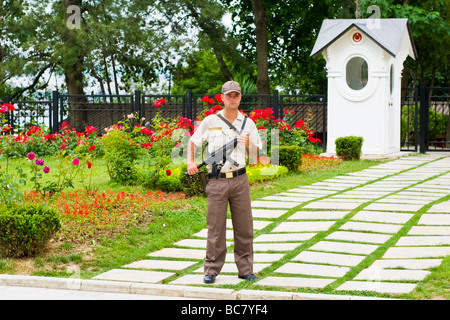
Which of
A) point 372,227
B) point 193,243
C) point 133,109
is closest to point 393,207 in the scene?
point 372,227

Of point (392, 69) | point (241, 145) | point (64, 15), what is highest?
point (64, 15)

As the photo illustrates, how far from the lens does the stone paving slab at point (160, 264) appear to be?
278 inches

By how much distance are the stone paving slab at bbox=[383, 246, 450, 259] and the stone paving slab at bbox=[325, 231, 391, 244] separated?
0.43 metres

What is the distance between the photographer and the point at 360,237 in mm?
8234

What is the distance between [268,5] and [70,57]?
9.44 meters

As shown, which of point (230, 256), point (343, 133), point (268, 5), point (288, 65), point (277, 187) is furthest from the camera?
point (288, 65)

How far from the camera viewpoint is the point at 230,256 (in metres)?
7.59

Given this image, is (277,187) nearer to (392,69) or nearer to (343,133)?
(343,133)

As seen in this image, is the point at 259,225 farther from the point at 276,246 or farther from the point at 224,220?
the point at 224,220

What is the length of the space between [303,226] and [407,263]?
2081 mm

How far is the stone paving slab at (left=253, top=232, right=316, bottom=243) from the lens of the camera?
27.0 ft

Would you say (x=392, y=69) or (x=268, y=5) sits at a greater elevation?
(x=268, y=5)

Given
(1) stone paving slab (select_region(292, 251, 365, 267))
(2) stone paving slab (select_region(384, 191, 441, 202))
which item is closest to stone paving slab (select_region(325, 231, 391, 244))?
(1) stone paving slab (select_region(292, 251, 365, 267))
